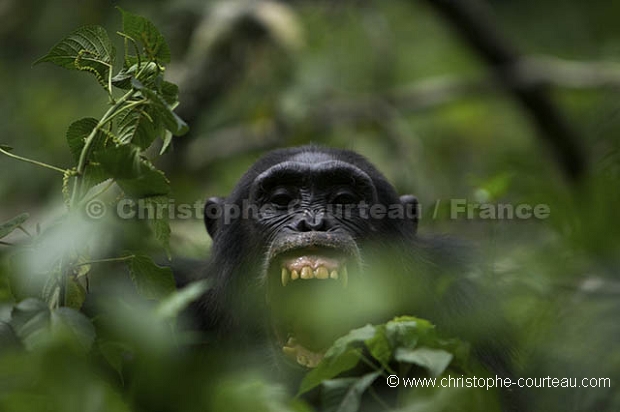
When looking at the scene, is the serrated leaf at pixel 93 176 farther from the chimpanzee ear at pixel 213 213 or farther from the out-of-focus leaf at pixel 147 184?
the chimpanzee ear at pixel 213 213

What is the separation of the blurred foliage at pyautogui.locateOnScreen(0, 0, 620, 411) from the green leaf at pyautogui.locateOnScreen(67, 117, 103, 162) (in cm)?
25

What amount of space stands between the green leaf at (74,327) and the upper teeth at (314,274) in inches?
47.2

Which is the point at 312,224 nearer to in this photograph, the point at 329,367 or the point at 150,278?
the point at 150,278

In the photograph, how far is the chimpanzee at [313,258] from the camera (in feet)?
11.5

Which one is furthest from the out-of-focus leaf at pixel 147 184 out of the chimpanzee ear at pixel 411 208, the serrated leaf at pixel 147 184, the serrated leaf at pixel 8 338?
the chimpanzee ear at pixel 411 208

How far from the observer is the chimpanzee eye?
3.97 metres

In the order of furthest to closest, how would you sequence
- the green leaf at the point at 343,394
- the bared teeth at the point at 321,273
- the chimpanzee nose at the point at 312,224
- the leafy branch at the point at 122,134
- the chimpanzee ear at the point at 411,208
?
the chimpanzee ear at the point at 411,208 → the chimpanzee nose at the point at 312,224 → the bared teeth at the point at 321,273 → the leafy branch at the point at 122,134 → the green leaf at the point at 343,394

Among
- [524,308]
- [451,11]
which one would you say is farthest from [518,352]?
[451,11]

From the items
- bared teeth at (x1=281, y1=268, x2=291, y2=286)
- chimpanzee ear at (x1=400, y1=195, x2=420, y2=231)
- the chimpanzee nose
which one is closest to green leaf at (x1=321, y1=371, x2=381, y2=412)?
bared teeth at (x1=281, y1=268, x2=291, y2=286)

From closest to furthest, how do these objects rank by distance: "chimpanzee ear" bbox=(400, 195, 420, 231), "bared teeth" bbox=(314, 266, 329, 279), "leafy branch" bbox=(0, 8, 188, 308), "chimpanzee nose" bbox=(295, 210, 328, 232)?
"leafy branch" bbox=(0, 8, 188, 308) < "bared teeth" bbox=(314, 266, 329, 279) < "chimpanzee nose" bbox=(295, 210, 328, 232) < "chimpanzee ear" bbox=(400, 195, 420, 231)

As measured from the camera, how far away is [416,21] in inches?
420

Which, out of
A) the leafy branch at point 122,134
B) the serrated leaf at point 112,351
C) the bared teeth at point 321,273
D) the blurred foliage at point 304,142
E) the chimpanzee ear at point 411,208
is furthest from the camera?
the chimpanzee ear at point 411,208

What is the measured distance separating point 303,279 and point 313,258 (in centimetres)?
9

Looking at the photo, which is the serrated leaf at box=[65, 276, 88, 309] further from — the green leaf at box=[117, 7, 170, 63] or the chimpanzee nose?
the chimpanzee nose
